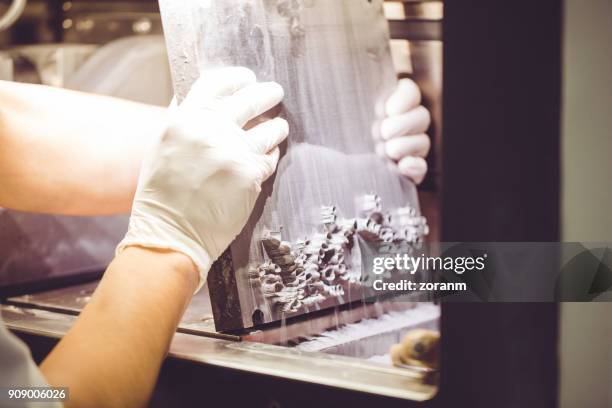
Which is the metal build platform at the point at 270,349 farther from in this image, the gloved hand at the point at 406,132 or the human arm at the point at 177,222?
the gloved hand at the point at 406,132

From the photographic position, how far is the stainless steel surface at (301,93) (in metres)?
1.05

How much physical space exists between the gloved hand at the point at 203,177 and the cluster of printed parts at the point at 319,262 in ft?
0.30

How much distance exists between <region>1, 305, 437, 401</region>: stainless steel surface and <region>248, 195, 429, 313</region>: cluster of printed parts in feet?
0.35

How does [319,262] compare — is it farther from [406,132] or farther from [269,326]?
[406,132]

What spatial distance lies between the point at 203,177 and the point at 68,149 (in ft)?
1.52

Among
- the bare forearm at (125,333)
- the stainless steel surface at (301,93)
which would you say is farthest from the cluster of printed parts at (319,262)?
the bare forearm at (125,333)

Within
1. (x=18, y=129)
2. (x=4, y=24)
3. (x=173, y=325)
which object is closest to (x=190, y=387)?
(x=173, y=325)

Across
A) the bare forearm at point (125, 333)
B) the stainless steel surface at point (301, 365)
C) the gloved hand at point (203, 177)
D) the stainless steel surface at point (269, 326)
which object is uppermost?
the gloved hand at point (203, 177)

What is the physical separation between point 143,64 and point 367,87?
0.98 metres

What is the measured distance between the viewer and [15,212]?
1.64 metres

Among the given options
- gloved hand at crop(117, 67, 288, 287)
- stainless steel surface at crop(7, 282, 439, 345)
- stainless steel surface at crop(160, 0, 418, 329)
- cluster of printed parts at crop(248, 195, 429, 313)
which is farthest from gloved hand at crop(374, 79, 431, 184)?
gloved hand at crop(117, 67, 288, 287)

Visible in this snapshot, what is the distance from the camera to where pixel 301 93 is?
3.84ft

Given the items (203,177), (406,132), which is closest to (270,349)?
(203,177)

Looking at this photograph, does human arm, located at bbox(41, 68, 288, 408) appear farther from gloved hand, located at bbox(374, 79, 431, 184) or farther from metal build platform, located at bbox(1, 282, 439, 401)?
gloved hand, located at bbox(374, 79, 431, 184)
